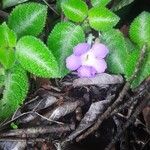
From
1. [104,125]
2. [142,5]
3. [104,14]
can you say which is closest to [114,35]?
[104,14]

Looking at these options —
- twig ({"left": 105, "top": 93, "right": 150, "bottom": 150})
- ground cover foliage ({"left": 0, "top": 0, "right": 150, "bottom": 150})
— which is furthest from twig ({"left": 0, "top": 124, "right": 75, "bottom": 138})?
twig ({"left": 105, "top": 93, "right": 150, "bottom": 150})

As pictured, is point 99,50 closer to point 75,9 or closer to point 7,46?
point 75,9

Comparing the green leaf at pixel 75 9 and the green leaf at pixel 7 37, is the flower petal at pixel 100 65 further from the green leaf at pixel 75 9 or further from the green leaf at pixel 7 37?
the green leaf at pixel 7 37

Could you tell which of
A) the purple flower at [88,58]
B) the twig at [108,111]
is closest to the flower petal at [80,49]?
the purple flower at [88,58]

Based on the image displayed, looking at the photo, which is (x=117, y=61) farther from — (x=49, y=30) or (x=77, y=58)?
(x=49, y=30)

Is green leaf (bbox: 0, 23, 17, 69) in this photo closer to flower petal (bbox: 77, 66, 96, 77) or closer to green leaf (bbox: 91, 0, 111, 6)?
flower petal (bbox: 77, 66, 96, 77)
